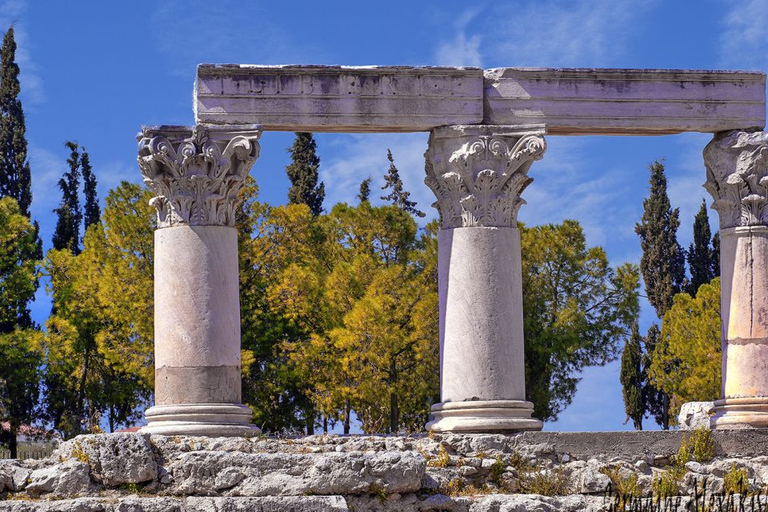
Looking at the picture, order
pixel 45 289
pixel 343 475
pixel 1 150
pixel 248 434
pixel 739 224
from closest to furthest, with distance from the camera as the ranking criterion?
pixel 343 475
pixel 248 434
pixel 739 224
pixel 45 289
pixel 1 150

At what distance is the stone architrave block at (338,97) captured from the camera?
24.1 m

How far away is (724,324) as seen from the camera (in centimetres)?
2580

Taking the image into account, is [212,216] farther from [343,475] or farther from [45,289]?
[45,289]

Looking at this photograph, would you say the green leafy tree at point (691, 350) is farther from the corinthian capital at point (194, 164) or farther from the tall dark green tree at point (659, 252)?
the corinthian capital at point (194, 164)

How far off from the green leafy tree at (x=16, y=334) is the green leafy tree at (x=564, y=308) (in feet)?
58.3

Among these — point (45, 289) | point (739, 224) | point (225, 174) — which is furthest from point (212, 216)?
point (45, 289)

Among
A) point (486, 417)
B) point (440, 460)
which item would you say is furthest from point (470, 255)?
point (440, 460)

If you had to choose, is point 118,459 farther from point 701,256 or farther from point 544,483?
point 701,256

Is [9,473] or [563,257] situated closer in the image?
[9,473]

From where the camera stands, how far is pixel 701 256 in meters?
62.8

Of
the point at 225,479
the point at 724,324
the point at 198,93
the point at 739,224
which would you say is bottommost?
the point at 225,479

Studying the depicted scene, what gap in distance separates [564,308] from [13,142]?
76.4 feet

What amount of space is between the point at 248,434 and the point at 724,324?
865 centimetres

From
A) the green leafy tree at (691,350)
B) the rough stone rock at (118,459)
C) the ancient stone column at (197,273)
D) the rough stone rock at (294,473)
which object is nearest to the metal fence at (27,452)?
the green leafy tree at (691,350)
